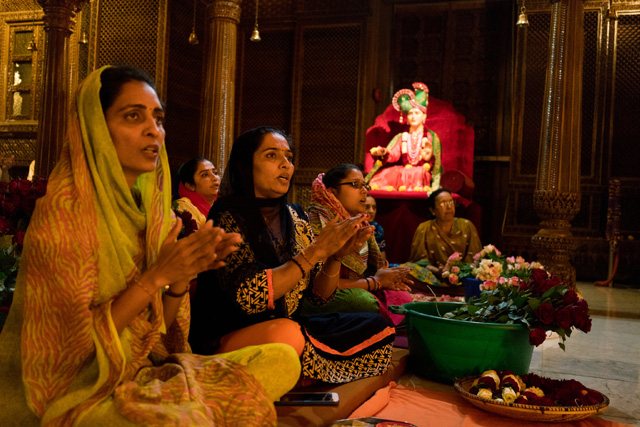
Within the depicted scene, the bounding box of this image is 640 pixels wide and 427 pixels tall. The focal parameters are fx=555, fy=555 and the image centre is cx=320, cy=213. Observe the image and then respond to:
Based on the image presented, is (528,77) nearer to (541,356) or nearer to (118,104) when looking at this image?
(541,356)

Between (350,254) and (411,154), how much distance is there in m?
4.34

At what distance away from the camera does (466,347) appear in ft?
9.14

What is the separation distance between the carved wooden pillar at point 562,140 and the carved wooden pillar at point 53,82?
5.99 meters

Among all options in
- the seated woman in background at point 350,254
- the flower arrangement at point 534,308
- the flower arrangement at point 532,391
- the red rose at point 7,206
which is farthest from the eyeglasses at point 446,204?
the red rose at point 7,206

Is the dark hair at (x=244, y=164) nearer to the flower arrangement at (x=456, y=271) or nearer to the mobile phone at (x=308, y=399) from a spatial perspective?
the mobile phone at (x=308, y=399)

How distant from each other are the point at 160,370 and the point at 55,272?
42 centimetres

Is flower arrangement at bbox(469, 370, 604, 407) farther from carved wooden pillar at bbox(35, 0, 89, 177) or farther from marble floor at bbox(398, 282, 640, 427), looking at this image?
carved wooden pillar at bbox(35, 0, 89, 177)

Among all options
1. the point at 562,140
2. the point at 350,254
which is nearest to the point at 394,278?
Result: the point at 350,254

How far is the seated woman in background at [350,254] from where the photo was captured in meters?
3.04

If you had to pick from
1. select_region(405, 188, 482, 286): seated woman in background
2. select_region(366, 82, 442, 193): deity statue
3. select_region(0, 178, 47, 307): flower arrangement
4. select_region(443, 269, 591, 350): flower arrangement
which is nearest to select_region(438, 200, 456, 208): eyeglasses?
Answer: select_region(405, 188, 482, 286): seated woman in background

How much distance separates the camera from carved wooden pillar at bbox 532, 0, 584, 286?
5.20 metres

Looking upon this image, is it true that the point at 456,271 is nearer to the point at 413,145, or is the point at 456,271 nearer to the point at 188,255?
the point at 413,145

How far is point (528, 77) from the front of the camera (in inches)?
324

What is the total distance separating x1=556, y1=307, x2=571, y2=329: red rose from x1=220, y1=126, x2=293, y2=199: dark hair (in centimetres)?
157
